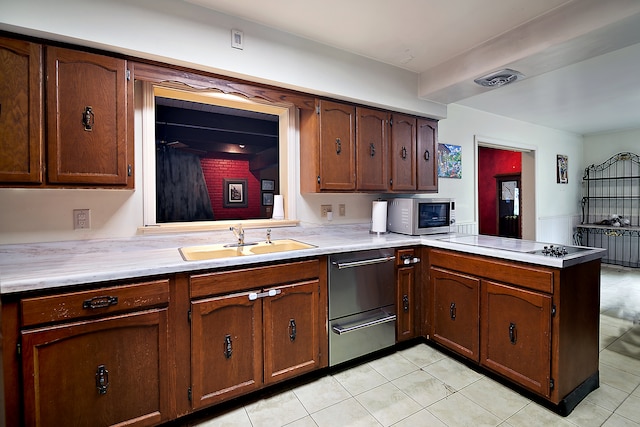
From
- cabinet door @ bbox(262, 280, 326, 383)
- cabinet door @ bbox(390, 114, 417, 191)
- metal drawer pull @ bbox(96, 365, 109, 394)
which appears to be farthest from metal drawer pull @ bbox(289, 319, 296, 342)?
cabinet door @ bbox(390, 114, 417, 191)

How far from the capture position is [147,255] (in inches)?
72.9

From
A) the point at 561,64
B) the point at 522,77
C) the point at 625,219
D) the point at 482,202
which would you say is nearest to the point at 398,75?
the point at 522,77

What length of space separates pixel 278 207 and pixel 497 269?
5.71ft

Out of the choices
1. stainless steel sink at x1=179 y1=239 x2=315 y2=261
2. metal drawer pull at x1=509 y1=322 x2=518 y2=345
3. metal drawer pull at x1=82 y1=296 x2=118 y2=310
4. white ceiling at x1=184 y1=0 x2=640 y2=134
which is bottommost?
metal drawer pull at x1=509 y1=322 x2=518 y2=345

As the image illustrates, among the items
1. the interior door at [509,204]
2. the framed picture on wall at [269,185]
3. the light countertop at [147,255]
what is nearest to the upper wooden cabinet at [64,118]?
the light countertop at [147,255]

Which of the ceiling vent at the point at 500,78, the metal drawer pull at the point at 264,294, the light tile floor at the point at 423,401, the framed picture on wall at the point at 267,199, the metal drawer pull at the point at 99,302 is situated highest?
the ceiling vent at the point at 500,78

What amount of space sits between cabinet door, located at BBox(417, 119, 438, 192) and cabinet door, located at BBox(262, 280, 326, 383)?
172cm

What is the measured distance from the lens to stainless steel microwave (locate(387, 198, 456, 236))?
2.73m

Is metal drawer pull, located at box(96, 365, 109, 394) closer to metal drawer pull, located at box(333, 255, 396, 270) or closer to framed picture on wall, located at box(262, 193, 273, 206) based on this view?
metal drawer pull, located at box(333, 255, 396, 270)

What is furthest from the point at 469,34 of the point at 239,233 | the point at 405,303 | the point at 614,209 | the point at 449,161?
the point at 614,209

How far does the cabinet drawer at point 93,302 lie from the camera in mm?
1309

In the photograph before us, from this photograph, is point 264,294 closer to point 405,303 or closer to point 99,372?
point 99,372

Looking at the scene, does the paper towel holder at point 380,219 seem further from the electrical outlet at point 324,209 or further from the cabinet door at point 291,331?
the cabinet door at point 291,331

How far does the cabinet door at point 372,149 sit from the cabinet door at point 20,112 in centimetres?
211
